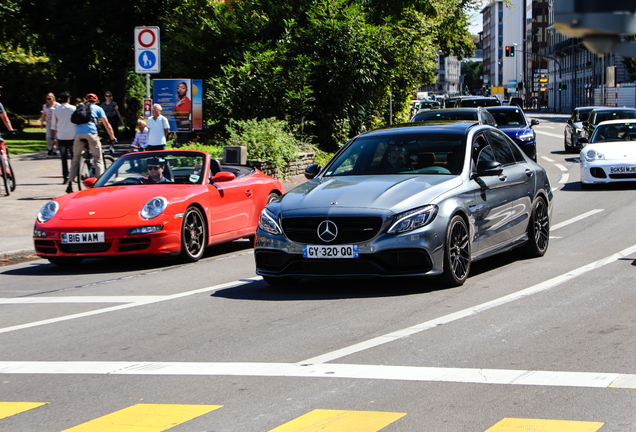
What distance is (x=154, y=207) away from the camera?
396 inches

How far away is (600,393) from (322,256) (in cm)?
337

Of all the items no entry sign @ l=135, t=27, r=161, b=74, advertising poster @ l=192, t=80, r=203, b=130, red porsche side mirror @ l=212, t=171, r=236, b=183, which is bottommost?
red porsche side mirror @ l=212, t=171, r=236, b=183

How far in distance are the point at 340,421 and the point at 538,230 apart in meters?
6.08

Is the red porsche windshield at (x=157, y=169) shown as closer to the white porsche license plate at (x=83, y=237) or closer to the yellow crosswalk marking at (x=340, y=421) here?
the white porsche license plate at (x=83, y=237)

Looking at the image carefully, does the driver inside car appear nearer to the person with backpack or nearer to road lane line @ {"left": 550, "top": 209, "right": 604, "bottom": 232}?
road lane line @ {"left": 550, "top": 209, "right": 604, "bottom": 232}

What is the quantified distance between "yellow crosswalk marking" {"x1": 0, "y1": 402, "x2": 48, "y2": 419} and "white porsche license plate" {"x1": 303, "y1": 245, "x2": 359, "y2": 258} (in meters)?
3.35

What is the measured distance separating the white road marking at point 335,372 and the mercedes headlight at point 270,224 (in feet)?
8.38

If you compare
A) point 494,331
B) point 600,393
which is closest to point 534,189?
point 494,331

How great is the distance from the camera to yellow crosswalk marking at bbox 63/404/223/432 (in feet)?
14.3

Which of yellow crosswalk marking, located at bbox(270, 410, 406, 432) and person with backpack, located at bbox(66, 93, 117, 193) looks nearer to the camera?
yellow crosswalk marking, located at bbox(270, 410, 406, 432)

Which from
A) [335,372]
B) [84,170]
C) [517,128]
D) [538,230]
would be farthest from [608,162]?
[335,372]

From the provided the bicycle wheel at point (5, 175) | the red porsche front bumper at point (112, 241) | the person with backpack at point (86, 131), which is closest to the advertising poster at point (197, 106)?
the person with backpack at point (86, 131)

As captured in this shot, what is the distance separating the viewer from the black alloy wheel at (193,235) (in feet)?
33.9

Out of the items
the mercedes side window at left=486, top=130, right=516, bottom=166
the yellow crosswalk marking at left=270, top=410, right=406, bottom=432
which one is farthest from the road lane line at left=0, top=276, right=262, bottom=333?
the yellow crosswalk marking at left=270, top=410, right=406, bottom=432
